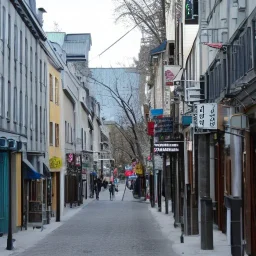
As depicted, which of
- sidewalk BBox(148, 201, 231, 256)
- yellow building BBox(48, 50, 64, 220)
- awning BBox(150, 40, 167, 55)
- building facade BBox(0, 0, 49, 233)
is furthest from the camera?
awning BBox(150, 40, 167, 55)

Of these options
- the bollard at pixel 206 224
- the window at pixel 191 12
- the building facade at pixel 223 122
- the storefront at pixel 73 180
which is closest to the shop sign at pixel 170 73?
the building facade at pixel 223 122

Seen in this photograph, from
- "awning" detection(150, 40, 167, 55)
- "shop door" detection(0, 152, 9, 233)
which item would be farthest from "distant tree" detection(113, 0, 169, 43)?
"shop door" detection(0, 152, 9, 233)

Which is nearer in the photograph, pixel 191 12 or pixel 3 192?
pixel 191 12

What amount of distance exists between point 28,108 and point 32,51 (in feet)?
9.53

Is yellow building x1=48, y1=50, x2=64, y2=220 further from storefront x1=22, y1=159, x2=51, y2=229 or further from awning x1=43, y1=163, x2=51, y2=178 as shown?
storefront x1=22, y1=159, x2=51, y2=229

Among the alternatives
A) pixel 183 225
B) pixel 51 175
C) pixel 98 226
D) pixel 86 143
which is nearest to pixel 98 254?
pixel 183 225

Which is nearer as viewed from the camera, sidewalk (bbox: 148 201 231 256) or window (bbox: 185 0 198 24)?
sidewalk (bbox: 148 201 231 256)

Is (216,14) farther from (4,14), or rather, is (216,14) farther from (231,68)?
(4,14)

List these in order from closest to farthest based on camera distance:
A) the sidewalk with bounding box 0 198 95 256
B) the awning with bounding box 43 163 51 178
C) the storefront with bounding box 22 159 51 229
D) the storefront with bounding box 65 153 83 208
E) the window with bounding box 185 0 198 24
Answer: the sidewalk with bounding box 0 198 95 256
the window with bounding box 185 0 198 24
the storefront with bounding box 22 159 51 229
the awning with bounding box 43 163 51 178
the storefront with bounding box 65 153 83 208

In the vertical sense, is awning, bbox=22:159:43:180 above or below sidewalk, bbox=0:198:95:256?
above

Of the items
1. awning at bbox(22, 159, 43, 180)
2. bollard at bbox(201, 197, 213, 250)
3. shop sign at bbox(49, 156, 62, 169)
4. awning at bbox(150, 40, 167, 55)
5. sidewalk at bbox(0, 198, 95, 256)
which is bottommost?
sidewalk at bbox(0, 198, 95, 256)

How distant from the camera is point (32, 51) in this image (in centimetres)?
3278

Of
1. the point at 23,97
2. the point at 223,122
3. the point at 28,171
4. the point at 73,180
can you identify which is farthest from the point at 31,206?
the point at 73,180

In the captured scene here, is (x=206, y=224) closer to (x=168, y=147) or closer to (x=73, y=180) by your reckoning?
(x=168, y=147)
